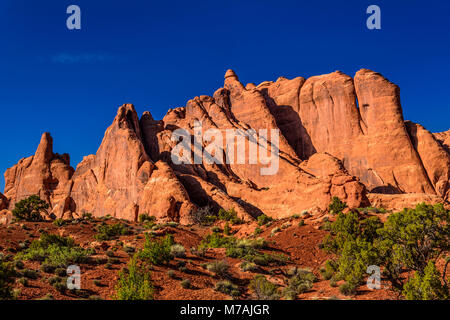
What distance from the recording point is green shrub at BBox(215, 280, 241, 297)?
57.0 feet

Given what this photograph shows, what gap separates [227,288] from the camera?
18.0 metres

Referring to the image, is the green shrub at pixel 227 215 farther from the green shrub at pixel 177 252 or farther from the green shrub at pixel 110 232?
the green shrub at pixel 177 252

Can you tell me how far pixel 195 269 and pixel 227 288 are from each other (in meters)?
3.87

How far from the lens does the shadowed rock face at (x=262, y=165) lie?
55.0m

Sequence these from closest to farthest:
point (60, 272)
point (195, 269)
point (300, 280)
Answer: point (60, 272) < point (300, 280) < point (195, 269)

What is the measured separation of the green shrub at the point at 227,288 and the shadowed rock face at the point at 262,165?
28.0m

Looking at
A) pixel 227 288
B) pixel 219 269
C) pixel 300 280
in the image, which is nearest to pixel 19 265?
pixel 219 269

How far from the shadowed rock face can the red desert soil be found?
1503 centimetres

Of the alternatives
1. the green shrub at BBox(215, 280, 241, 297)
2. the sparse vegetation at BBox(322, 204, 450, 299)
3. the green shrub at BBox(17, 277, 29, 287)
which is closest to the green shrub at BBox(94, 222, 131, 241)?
the green shrub at BBox(17, 277, 29, 287)

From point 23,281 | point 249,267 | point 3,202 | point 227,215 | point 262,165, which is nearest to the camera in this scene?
point 23,281

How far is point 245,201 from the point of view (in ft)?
196

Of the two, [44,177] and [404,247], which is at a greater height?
[44,177]

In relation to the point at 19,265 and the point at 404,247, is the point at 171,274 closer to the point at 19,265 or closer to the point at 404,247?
the point at 19,265

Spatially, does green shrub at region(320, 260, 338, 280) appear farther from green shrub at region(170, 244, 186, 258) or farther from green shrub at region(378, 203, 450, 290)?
green shrub at region(170, 244, 186, 258)
